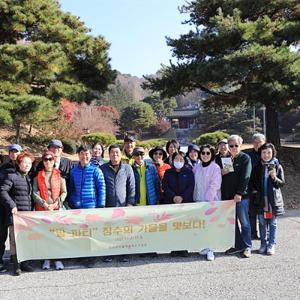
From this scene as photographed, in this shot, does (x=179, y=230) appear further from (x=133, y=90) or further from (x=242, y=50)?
(x=133, y=90)

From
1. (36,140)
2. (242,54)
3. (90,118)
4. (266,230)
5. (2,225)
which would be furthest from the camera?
(90,118)

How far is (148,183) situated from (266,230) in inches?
69.3

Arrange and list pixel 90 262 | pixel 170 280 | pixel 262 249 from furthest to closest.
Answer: pixel 262 249, pixel 90 262, pixel 170 280

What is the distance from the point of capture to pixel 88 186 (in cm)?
514

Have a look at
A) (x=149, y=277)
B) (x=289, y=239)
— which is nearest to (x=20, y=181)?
(x=149, y=277)

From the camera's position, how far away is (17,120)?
1151 cm

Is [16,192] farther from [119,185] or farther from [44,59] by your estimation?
[44,59]

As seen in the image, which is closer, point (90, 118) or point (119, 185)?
point (119, 185)

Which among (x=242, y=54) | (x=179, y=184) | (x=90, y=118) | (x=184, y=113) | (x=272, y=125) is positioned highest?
(x=184, y=113)

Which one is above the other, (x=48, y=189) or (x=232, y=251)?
(x=48, y=189)

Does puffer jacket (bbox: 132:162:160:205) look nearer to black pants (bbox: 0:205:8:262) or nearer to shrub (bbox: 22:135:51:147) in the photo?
black pants (bbox: 0:205:8:262)

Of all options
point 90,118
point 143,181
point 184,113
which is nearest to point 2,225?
point 143,181

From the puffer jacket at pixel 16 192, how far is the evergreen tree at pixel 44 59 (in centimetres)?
600

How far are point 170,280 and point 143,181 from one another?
146 cm
